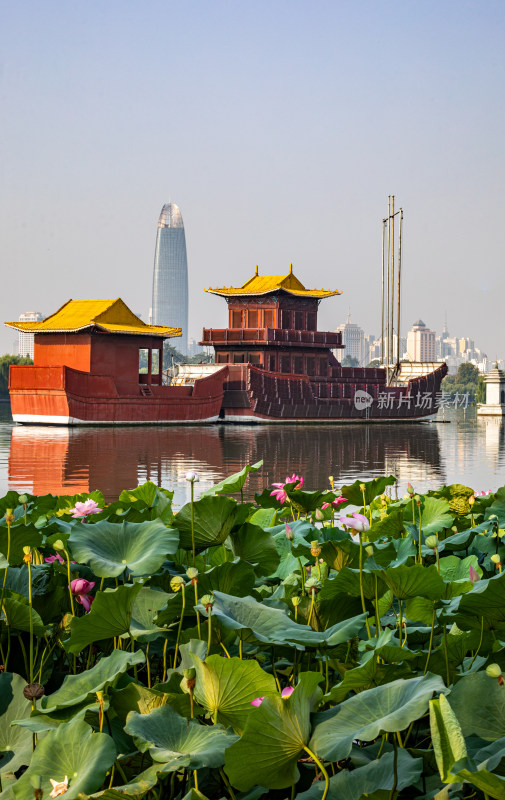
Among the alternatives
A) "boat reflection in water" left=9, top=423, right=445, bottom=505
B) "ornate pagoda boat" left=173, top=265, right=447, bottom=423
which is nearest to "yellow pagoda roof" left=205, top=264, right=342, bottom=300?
"ornate pagoda boat" left=173, top=265, right=447, bottom=423

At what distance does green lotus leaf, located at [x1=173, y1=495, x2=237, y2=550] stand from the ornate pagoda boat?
105 ft

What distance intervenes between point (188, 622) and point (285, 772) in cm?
50

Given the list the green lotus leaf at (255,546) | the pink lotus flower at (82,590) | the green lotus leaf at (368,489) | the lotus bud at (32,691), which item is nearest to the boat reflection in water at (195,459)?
the green lotus leaf at (368,489)

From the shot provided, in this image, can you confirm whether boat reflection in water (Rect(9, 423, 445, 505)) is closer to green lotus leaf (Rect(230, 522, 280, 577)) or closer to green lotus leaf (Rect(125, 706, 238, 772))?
green lotus leaf (Rect(230, 522, 280, 577))

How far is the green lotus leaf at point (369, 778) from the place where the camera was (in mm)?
1116

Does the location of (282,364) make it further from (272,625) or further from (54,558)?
(272,625)

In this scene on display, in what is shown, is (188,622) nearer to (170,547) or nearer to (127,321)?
(170,547)

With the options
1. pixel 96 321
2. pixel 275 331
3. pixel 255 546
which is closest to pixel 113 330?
pixel 96 321

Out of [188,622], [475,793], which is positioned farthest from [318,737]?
[188,622]

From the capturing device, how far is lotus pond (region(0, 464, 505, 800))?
108 centimetres

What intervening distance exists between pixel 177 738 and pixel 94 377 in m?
28.1

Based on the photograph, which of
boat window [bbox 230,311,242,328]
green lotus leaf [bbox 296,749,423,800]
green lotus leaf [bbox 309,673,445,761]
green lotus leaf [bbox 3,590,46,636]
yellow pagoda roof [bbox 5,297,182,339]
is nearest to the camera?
green lotus leaf [bbox 309,673,445,761]

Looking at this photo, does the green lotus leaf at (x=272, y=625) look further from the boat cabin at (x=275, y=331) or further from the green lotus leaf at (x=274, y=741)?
the boat cabin at (x=275, y=331)

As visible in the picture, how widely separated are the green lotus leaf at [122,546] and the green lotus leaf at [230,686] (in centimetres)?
41
